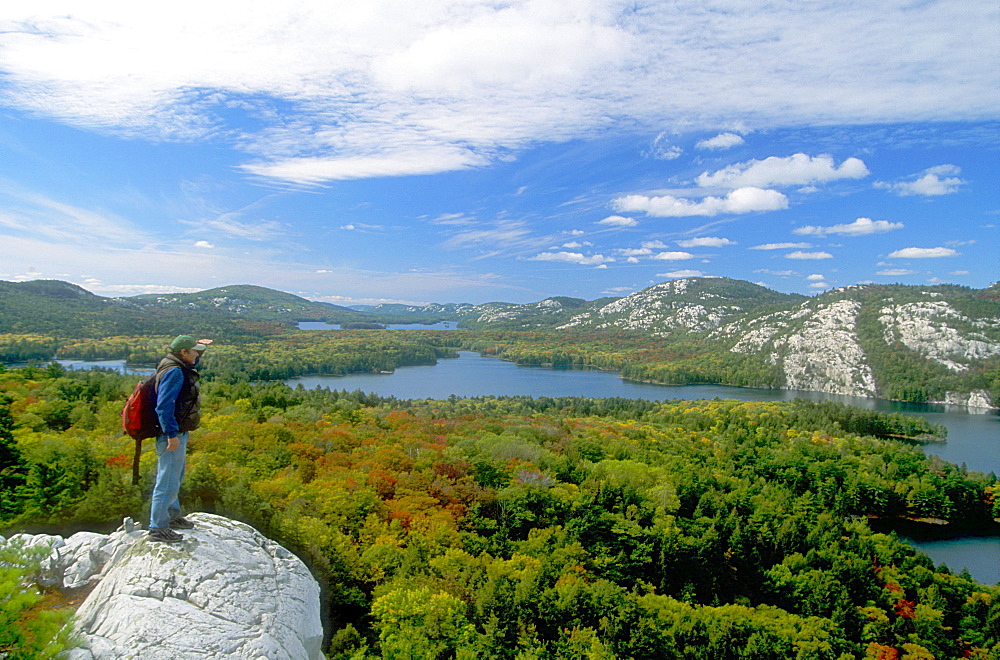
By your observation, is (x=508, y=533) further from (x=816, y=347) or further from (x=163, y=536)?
(x=816, y=347)

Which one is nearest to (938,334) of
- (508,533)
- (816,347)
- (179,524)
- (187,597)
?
(816,347)

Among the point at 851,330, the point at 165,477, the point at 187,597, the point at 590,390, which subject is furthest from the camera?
the point at 851,330

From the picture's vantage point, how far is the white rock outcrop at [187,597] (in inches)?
219

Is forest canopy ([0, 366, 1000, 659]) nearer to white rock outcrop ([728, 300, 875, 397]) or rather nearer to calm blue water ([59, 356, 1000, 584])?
calm blue water ([59, 356, 1000, 584])

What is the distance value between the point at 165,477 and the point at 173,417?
871mm

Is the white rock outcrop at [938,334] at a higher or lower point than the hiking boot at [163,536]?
higher

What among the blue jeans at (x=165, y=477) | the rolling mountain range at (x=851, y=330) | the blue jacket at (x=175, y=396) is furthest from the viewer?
the rolling mountain range at (x=851, y=330)

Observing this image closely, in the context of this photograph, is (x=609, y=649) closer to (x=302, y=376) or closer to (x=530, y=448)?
(x=530, y=448)

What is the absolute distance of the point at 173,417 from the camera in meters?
6.16

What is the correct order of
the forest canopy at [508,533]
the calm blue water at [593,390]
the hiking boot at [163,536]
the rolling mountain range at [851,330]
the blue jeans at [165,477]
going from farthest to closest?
1. the rolling mountain range at [851,330]
2. the calm blue water at [593,390]
3. the forest canopy at [508,533]
4. the hiking boot at [163,536]
5. the blue jeans at [165,477]

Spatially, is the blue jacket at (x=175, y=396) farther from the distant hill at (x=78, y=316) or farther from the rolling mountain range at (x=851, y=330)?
the rolling mountain range at (x=851, y=330)

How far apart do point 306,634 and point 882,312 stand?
158486 mm

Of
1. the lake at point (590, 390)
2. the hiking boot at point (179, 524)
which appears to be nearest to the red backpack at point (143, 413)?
the hiking boot at point (179, 524)

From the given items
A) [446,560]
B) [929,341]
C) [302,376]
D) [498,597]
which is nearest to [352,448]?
[446,560]
